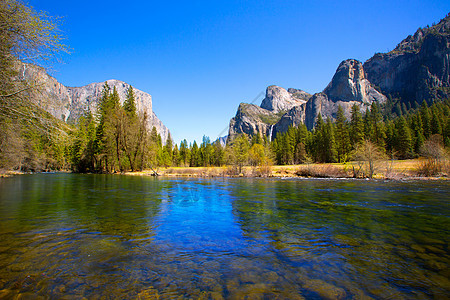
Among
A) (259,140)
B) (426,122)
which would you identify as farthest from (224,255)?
(259,140)

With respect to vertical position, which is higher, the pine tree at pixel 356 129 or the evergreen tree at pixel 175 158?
the pine tree at pixel 356 129

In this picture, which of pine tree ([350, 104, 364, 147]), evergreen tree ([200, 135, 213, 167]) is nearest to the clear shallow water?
pine tree ([350, 104, 364, 147])

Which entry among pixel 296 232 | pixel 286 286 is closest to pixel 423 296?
pixel 286 286

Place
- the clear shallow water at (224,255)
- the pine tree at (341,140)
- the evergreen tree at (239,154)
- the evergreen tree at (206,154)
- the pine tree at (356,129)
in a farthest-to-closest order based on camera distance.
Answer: the evergreen tree at (206,154) → the pine tree at (341,140) → the pine tree at (356,129) → the evergreen tree at (239,154) → the clear shallow water at (224,255)

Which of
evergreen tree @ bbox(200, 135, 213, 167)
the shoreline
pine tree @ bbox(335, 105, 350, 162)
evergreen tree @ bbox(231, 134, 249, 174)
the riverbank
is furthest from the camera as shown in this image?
evergreen tree @ bbox(200, 135, 213, 167)

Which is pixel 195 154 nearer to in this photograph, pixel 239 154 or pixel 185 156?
pixel 185 156

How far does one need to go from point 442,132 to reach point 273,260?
8795 centimetres

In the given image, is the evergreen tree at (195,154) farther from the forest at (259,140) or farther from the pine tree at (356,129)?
the pine tree at (356,129)

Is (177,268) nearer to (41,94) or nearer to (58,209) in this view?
(41,94)

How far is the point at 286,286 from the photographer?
401 cm

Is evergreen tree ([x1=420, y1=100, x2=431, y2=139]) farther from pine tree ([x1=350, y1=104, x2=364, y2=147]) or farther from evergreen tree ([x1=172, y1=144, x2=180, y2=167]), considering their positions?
evergreen tree ([x1=172, y1=144, x2=180, y2=167])

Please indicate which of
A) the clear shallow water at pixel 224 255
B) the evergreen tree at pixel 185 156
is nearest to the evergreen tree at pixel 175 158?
the evergreen tree at pixel 185 156

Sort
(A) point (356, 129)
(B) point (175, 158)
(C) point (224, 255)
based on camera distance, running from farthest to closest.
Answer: (B) point (175, 158) → (A) point (356, 129) → (C) point (224, 255)

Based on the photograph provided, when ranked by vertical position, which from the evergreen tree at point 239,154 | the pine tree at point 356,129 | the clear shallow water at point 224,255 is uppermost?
the pine tree at point 356,129
